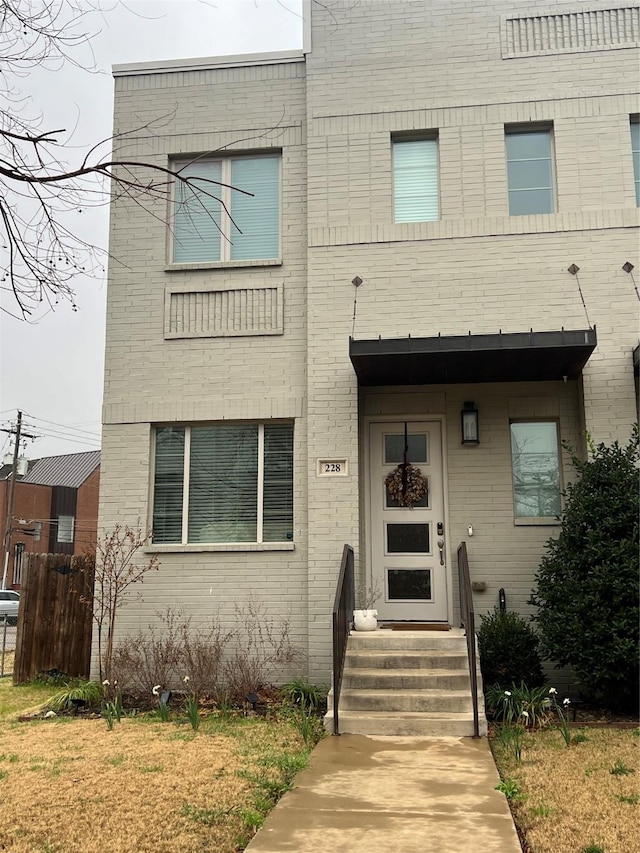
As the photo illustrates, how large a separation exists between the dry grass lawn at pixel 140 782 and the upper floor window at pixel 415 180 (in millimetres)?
6180

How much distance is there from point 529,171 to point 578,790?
7.28 m

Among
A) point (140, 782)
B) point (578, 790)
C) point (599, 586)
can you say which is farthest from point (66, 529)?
point (578, 790)

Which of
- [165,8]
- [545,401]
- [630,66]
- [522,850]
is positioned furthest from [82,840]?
[630,66]

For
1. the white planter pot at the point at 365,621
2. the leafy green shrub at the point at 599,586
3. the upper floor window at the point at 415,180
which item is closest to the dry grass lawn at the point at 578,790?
the leafy green shrub at the point at 599,586

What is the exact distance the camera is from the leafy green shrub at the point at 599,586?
7773mm

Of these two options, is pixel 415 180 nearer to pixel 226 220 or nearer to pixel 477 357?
pixel 226 220

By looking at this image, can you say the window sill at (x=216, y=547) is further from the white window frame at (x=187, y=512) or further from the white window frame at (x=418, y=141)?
the white window frame at (x=418, y=141)

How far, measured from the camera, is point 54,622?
1146 centimetres

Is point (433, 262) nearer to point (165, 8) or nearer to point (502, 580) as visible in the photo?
point (502, 580)

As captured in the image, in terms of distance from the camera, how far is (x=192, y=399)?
10.2 m

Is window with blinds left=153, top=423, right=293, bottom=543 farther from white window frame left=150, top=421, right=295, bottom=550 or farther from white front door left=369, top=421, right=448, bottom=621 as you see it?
white front door left=369, top=421, right=448, bottom=621

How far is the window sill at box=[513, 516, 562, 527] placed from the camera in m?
9.55

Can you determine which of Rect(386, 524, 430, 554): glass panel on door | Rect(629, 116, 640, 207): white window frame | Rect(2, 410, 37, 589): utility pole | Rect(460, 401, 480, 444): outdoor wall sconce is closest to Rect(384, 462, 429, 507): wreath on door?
Rect(386, 524, 430, 554): glass panel on door

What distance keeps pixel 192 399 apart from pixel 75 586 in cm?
342
